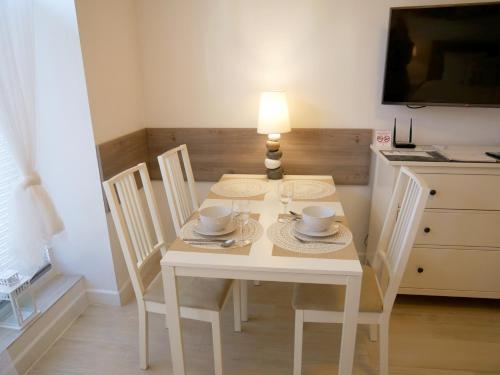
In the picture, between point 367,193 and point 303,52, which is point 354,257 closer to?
point 367,193

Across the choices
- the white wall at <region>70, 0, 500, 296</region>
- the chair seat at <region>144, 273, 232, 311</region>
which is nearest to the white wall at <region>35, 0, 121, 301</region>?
the white wall at <region>70, 0, 500, 296</region>

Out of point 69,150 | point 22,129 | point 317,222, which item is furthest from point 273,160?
point 22,129

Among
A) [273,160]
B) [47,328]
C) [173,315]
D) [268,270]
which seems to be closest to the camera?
[268,270]

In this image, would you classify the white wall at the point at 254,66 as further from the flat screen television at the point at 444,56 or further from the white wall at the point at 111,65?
the flat screen television at the point at 444,56

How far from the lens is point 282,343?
1.88 m

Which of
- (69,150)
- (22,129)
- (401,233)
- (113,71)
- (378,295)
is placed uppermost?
(113,71)

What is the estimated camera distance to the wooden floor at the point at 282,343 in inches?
68.0

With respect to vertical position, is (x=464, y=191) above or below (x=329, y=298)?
above

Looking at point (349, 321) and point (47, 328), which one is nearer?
point (349, 321)

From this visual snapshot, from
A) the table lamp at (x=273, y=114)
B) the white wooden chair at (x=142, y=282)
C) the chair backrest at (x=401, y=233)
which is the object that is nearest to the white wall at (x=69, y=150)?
the white wooden chair at (x=142, y=282)

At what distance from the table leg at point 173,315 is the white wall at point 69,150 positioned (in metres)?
0.87

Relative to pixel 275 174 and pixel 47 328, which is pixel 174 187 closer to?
pixel 275 174

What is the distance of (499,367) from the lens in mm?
1714

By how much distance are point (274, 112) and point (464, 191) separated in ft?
3.80
